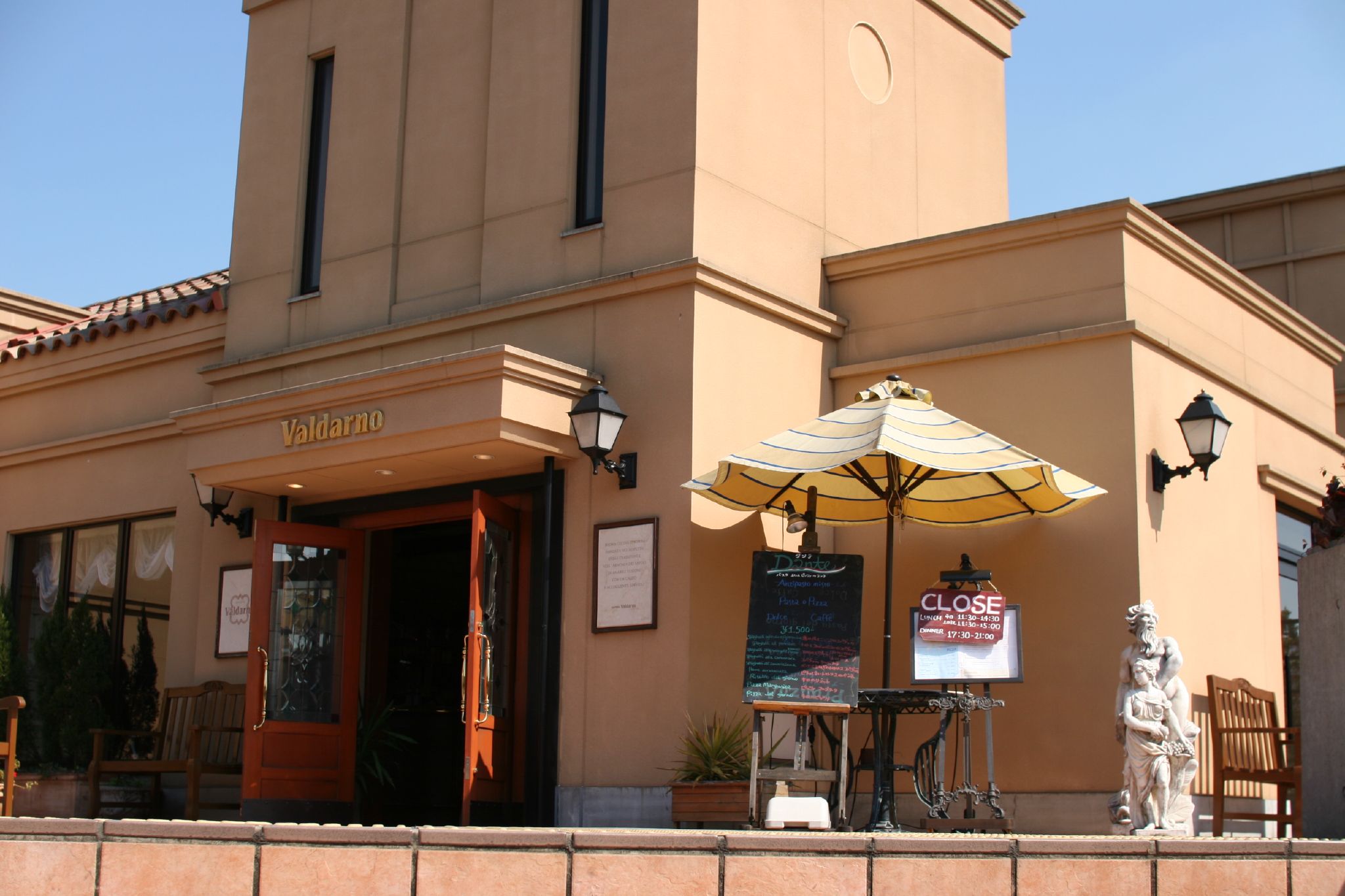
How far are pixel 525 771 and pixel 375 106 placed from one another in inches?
239

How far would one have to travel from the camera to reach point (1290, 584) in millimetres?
13875

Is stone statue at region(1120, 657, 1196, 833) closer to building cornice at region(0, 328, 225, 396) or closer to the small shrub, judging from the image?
the small shrub

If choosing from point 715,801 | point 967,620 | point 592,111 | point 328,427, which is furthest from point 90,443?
point 967,620

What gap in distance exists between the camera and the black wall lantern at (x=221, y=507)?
13.7 metres

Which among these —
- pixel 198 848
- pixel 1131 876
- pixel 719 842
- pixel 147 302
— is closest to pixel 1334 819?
pixel 1131 876

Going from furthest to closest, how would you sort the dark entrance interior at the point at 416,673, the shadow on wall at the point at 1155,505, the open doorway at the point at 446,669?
the dark entrance interior at the point at 416,673
the open doorway at the point at 446,669
the shadow on wall at the point at 1155,505

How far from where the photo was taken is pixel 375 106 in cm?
1404

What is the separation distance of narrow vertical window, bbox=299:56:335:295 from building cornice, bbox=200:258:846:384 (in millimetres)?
818

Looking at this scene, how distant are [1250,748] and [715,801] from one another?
390 cm

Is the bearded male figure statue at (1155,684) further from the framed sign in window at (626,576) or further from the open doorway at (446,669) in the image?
the open doorway at (446,669)

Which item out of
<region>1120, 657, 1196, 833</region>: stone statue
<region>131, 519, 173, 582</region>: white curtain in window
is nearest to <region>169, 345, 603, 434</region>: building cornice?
<region>131, 519, 173, 582</region>: white curtain in window

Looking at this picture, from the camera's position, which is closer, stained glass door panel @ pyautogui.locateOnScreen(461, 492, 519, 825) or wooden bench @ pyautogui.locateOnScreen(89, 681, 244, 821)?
stained glass door panel @ pyautogui.locateOnScreen(461, 492, 519, 825)

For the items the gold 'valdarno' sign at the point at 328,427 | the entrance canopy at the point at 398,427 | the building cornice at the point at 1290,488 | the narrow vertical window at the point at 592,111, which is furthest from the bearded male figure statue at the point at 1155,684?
the gold 'valdarno' sign at the point at 328,427

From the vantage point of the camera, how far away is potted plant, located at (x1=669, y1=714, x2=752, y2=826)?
10477mm
